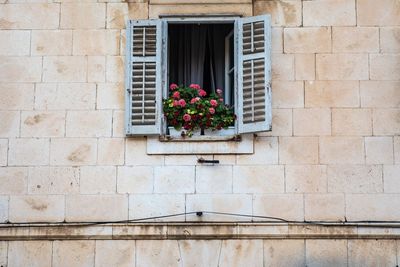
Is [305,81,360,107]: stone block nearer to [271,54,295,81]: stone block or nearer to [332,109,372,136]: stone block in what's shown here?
[332,109,372,136]: stone block

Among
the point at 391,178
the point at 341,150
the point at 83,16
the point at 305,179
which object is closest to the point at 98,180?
the point at 83,16

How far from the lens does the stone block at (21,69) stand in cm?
816

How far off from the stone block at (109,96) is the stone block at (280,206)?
6.74 feet

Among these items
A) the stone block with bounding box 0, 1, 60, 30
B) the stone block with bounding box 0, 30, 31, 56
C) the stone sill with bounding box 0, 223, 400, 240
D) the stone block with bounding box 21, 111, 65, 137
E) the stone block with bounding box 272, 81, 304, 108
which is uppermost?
the stone block with bounding box 0, 1, 60, 30

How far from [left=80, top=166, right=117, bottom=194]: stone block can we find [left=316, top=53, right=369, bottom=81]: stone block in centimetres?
284

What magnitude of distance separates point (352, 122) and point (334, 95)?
400 mm

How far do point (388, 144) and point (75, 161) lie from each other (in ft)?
12.6

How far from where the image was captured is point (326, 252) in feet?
25.6

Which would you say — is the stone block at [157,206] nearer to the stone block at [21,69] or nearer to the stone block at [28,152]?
the stone block at [28,152]

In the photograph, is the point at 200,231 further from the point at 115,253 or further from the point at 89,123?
the point at 89,123

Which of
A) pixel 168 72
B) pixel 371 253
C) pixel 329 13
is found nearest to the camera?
pixel 371 253

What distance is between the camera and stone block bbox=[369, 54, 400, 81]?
8.09 metres

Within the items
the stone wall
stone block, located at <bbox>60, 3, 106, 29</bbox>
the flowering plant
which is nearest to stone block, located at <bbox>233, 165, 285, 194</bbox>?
the stone wall

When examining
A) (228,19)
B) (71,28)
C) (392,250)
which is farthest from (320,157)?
(71,28)
